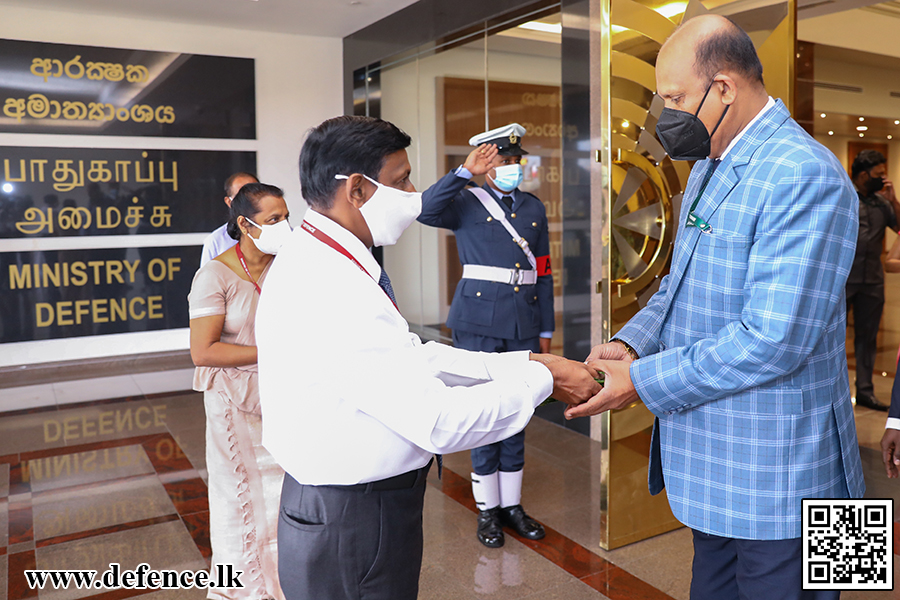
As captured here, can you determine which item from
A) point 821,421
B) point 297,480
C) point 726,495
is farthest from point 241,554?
point 821,421

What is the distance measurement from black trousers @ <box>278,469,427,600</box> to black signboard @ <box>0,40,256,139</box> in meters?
6.54

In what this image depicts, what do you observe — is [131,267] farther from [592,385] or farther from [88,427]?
[592,385]

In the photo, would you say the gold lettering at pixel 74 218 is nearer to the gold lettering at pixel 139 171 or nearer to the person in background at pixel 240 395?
the gold lettering at pixel 139 171

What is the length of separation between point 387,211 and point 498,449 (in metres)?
2.01

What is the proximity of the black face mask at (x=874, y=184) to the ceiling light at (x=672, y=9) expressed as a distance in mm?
1216

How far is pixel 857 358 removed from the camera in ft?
11.6

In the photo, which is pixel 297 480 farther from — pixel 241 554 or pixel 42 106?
pixel 42 106

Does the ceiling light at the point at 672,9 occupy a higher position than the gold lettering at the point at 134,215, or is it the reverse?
the ceiling light at the point at 672,9

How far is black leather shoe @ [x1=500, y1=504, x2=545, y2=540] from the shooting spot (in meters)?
3.18

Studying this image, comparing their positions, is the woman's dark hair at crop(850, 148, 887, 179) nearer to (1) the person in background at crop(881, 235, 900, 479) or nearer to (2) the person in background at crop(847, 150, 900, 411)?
(2) the person in background at crop(847, 150, 900, 411)

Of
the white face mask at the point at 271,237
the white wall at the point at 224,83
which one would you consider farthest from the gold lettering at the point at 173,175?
the white face mask at the point at 271,237

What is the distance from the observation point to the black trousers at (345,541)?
1.41 meters

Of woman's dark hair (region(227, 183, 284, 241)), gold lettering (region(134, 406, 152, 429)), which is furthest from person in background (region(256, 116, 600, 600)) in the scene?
gold lettering (region(134, 406, 152, 429))

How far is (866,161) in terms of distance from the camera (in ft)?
10.6
